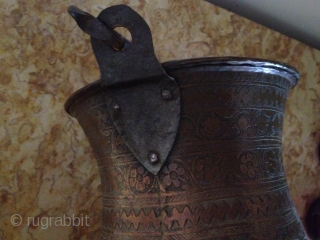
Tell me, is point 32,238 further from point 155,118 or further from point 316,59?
point 316,59

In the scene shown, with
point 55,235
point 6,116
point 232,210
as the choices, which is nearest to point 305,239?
point 232,210

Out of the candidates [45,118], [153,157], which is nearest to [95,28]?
[153,157]

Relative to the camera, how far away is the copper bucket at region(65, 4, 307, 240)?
56 centimetres

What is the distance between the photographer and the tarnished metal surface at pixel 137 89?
0.58 metres

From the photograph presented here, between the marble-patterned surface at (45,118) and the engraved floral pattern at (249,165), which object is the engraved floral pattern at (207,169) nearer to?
the engraved floral pattern at (249,165)

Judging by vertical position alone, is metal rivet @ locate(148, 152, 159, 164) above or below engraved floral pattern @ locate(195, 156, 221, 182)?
above

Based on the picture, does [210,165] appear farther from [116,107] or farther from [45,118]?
[45,118]

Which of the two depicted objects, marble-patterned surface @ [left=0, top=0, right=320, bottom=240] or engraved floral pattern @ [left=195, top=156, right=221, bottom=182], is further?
marble-patterned surface @ [left=0, top=0, right=320, bottom=240]

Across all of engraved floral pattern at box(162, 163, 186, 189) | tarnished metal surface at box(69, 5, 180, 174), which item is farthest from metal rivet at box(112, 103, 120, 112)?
engraved floral pattern at box(162, 163, 186, 189)

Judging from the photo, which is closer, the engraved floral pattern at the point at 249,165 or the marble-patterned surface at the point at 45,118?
the engraved floral pattern at the point at 249,165

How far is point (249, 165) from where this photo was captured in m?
0.59

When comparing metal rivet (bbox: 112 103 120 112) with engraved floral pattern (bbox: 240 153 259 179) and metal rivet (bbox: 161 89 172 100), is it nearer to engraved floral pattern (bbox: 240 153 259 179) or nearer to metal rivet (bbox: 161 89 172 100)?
metal rivet (bbox: 161 89 172 100)

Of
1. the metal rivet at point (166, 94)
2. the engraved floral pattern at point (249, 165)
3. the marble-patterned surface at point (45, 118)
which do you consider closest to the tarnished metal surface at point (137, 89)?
the metal rivet at point (166, 94)

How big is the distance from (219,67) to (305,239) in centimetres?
29
